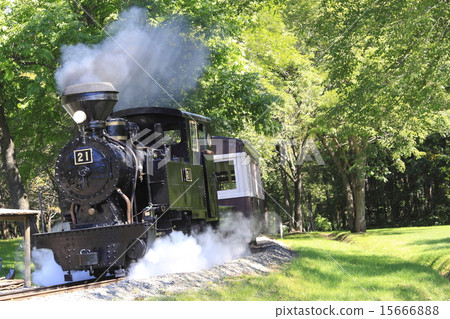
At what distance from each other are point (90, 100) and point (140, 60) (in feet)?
17.6

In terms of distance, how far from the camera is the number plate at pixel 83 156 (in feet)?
32.6

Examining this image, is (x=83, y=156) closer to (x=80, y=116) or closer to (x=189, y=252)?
(x=80, y=116)

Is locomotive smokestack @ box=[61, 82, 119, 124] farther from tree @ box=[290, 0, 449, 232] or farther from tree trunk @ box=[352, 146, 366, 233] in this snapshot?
tree trunk @ box=[352, 146, 366, 233]

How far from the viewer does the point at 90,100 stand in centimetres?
1010

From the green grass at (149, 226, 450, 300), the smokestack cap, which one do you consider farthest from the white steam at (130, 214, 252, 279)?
the smokestack cap

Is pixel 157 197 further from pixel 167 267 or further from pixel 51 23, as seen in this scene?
pixel 51 23

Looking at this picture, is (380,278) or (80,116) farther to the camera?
Result: (80,116)

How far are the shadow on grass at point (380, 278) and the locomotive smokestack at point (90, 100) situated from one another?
14.6ft

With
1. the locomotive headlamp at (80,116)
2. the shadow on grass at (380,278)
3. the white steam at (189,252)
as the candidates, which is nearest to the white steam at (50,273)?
the white steam at (189,252)

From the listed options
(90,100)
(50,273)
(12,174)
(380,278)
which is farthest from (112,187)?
(12,174)

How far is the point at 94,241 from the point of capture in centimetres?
970

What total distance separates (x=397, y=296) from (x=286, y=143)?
22346 millimetres

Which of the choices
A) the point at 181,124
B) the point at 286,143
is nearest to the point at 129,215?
the point at 181,124

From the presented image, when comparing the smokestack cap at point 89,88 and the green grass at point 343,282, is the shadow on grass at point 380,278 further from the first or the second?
the smokestack cap at point 89,88
